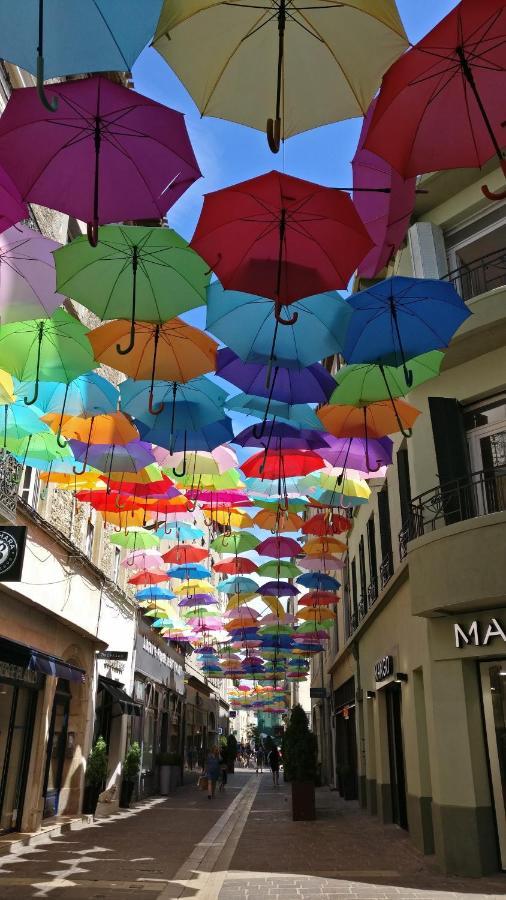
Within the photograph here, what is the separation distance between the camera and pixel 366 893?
28.7 ft

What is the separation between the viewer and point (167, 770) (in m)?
26.8

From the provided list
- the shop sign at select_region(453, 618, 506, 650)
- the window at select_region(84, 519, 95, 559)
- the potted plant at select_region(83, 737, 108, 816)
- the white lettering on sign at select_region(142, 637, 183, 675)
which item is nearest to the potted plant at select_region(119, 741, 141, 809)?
the potted plant at select_region(83, 737, 108, 816)

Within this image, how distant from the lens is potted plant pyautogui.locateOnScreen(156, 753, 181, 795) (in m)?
26.6

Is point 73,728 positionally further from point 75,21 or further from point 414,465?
point 75,21

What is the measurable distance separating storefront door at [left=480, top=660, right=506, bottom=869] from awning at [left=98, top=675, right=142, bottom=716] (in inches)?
483

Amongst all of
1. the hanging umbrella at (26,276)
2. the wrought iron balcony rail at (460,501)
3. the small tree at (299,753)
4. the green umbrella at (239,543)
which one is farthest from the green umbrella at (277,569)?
the hanging umbrella at (26,276)

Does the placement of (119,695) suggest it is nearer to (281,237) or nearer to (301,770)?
(301,770)

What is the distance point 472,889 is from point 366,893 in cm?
138

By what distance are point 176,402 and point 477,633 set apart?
567cm

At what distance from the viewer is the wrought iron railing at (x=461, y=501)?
35.9 ft

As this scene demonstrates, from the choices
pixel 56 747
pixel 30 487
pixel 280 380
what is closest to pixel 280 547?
pixel 30 487

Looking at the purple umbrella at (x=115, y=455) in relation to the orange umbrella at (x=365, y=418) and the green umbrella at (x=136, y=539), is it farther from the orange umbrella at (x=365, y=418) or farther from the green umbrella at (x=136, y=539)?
the green umbrella at (x=136, y=539)

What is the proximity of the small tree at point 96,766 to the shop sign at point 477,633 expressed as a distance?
418 inches

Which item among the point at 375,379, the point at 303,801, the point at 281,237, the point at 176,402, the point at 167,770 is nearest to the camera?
the point at 281,237
